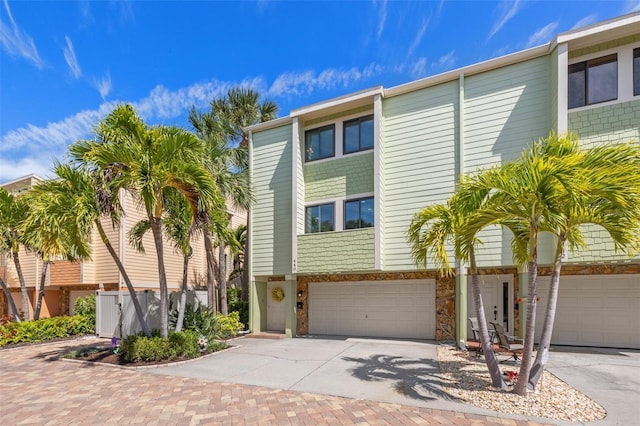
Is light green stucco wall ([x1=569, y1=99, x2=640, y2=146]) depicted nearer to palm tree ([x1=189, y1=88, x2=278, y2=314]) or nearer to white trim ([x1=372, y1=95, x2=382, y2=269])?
white trim ([x1=372, y1=95, x2=382, y2=269])

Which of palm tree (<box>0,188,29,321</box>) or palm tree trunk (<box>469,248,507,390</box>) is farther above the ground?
palm tree (<box>0,188,29,321</box>)

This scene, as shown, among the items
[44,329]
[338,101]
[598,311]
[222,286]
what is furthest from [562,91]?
[44,329]

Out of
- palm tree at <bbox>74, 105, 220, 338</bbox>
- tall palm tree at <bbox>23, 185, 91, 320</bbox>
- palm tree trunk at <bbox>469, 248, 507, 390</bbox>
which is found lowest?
palm tree trunk at <bbox>469, 248, 507, 390</bbox>

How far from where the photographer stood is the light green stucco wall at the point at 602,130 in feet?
28.9

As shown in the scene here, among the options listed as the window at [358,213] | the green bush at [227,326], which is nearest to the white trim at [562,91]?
the window at [358,213]

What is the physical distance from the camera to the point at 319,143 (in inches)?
527

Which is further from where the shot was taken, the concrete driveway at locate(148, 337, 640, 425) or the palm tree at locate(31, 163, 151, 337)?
the palm tree at locate(31, 163, 151, 337)

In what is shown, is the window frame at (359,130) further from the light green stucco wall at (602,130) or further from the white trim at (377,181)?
the light green stucco wall at (602,130)

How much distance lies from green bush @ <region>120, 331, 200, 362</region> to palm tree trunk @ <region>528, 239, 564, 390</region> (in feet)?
25.9

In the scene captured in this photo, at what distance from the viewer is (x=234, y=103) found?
17.2 metres

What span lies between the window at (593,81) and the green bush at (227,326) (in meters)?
13.3

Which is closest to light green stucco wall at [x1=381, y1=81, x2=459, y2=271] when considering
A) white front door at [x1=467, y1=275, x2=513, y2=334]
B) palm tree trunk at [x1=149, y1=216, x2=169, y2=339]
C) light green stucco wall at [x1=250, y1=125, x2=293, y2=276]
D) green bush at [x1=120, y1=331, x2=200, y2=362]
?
white front door at [x1=467, y1=275, x2=513, y2=334]

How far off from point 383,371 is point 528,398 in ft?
9.76

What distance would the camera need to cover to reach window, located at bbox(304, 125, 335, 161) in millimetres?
13172
